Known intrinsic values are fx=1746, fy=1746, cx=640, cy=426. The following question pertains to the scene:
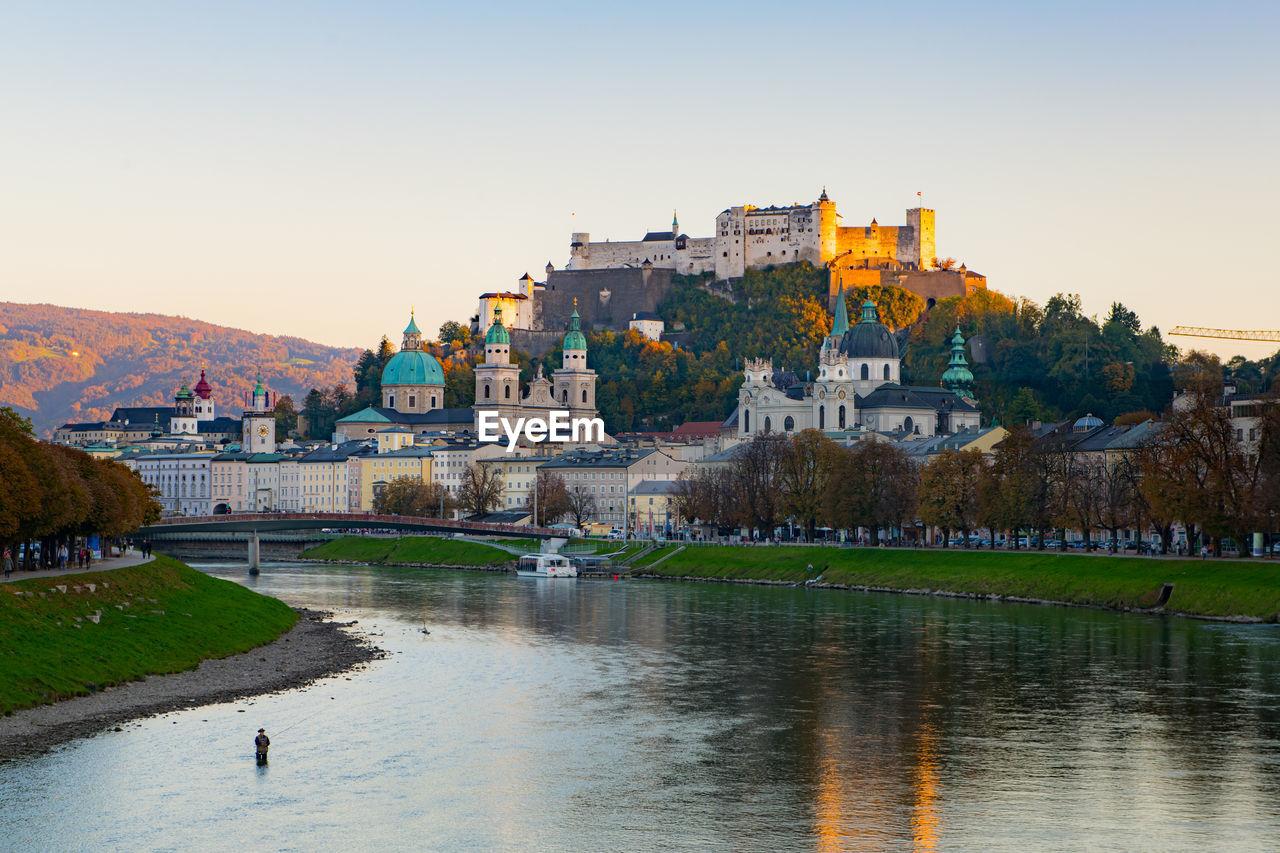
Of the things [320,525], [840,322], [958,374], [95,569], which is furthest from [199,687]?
[840,322]

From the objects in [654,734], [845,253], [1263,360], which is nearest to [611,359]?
[845,253]

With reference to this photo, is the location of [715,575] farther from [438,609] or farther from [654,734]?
[654,734]

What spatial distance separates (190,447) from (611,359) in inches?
1755

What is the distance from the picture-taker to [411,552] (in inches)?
4348

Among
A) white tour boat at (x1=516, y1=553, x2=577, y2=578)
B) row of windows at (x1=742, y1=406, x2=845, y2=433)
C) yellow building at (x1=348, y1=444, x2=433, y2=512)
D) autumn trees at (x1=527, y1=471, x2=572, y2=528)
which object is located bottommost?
white tour boat at (x1=516, y1=553, x2=577, y2=578)

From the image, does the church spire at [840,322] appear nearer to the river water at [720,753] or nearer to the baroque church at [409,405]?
the baroque church at [409,405]

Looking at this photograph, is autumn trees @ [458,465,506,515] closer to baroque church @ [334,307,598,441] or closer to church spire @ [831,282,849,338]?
baroque church @ [334,307,598,441]

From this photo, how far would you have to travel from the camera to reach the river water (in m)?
28.1

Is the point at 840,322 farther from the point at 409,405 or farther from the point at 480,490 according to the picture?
the point at 409,405

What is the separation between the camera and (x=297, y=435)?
185125 millimetres

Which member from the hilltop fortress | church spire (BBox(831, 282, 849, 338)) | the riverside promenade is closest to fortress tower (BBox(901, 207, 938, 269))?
the hilltop fortress

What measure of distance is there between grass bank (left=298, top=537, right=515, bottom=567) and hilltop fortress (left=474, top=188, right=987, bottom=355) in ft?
205

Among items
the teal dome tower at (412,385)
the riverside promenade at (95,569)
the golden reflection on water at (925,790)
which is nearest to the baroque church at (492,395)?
the teal dome tower at (412,385)

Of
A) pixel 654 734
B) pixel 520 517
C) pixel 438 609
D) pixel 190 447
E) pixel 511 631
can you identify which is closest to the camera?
pixel 654 734
